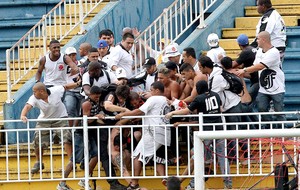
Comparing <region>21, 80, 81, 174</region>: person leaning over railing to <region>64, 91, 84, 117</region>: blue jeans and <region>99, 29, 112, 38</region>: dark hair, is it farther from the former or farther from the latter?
<region>99, 29, 112, 38</region>: dark hair

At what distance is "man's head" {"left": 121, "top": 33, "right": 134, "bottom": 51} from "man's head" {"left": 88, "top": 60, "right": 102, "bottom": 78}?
1.14 meters

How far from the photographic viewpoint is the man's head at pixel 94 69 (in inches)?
887

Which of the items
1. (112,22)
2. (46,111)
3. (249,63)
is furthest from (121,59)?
(112,22)

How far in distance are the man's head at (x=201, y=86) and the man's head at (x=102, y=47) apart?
2.33 m

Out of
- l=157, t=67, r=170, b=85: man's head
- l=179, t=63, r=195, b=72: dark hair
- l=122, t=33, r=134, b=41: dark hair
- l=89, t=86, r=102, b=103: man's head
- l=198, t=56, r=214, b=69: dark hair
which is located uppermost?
l=122, t=33, r=134, b=41: dark hair

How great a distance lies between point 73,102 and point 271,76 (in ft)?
10.3

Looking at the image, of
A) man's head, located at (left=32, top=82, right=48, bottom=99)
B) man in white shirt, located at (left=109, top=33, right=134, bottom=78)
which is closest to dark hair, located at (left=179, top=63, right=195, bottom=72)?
man in white shirt, located at (left=109, top=33, right=134, bottom=78)

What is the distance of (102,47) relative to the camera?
2350 cm

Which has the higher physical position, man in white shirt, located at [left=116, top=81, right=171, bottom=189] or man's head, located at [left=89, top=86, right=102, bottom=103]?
man's head, located at [left=89, top=86, right=102, bottom=103]

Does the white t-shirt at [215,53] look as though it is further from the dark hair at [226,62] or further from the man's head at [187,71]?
the man's head at [187,71]

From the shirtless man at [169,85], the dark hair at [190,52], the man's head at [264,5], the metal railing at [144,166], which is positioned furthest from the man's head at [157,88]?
the man's head at [264,5]

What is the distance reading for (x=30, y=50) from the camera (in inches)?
1009

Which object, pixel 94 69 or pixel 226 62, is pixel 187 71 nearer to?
pixel 226 62

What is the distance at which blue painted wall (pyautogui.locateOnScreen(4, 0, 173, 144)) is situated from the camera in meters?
24.3
